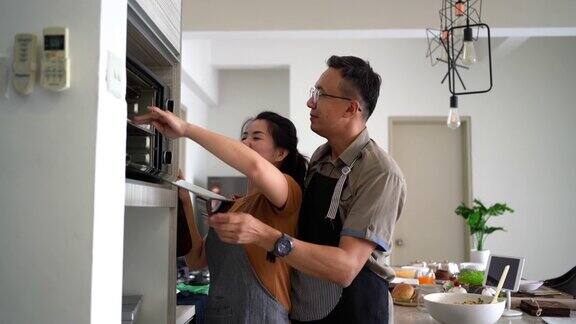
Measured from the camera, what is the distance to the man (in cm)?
128

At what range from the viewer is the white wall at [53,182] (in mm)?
842

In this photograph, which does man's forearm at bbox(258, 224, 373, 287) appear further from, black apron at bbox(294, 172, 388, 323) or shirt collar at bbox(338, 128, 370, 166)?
shirt collar at bbox(338, 128, 370, 166)

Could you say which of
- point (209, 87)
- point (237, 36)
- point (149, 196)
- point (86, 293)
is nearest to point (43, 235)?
point (86, 293)

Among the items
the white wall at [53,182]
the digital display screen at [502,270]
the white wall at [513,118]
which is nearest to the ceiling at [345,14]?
the white wall at [513,118]

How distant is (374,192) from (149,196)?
0.56 metres

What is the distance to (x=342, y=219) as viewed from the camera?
4.71 feet

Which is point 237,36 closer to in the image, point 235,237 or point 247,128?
point 247,128

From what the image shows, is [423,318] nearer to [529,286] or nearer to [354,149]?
[354,149]

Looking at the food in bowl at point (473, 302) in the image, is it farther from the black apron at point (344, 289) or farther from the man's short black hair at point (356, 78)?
the man's short black hair at point (356, 78)

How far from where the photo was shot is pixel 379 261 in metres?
1.45

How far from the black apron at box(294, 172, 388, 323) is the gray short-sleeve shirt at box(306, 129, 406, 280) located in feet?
0.11

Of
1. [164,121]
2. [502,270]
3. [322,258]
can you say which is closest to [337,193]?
[322,258]

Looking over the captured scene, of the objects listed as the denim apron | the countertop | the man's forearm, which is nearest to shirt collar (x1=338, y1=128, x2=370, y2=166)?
the man's forearm

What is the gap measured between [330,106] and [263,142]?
0.77 feet
